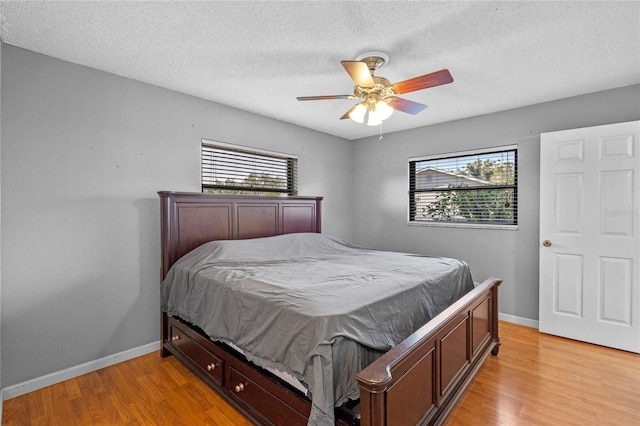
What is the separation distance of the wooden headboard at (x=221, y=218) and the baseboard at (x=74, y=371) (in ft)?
2.34

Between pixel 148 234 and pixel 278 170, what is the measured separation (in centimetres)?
175

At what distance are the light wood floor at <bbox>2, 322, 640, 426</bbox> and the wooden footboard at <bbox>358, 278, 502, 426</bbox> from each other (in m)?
0.19

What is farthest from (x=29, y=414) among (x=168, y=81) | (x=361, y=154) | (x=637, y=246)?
(x=637, y=246)

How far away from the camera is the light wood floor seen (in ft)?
6.31

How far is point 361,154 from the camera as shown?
498cm

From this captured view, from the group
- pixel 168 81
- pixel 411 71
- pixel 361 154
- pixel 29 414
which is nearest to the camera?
pixel 29 414

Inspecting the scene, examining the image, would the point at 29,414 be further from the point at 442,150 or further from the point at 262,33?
the point at 442,150

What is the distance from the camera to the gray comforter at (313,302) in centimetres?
140

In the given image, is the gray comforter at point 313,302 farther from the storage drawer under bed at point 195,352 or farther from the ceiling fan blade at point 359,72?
the ceiling fan blade at point 359,72

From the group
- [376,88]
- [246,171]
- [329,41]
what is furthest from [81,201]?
[376,88]

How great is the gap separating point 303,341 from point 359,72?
1.63 meters

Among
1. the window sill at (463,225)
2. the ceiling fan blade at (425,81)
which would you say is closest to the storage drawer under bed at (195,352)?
the ceiling fan blade at (425,81)

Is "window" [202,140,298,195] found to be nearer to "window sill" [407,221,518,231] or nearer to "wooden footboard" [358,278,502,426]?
"window sill" [407,221,518,231]

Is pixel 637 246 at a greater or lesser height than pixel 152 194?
lesser
